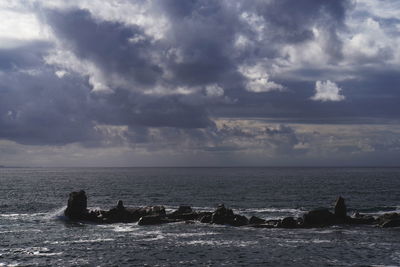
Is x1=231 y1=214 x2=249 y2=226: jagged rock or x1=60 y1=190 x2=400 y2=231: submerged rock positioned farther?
x1=231 y1=214 x2=249 y2=226: jagged rock

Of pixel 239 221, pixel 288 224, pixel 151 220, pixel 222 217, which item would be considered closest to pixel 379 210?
pixel 288 224

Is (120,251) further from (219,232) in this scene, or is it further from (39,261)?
(219,232)

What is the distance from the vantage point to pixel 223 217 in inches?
2630

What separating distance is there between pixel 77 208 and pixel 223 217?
89.1ft

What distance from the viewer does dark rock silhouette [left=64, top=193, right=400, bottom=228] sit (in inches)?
2542

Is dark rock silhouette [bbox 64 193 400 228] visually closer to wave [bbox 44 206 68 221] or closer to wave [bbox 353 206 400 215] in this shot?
wave [bbox 44 206 68 221]

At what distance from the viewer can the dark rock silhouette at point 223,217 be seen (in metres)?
64.6

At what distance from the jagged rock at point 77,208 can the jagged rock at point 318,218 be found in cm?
3771

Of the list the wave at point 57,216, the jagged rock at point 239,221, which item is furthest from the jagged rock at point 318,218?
the wave at point 57,216

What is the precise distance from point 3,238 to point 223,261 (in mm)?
31420

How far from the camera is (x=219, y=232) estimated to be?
59.6 meters

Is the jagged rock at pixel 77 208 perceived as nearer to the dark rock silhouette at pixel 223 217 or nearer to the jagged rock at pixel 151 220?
the dark rock silhouette at pixel 223 217

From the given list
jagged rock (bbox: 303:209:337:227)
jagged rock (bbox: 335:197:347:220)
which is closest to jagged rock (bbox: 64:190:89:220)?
jagged rock (bbox: 303:209:337:227)

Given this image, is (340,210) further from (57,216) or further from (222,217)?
(57,216)
